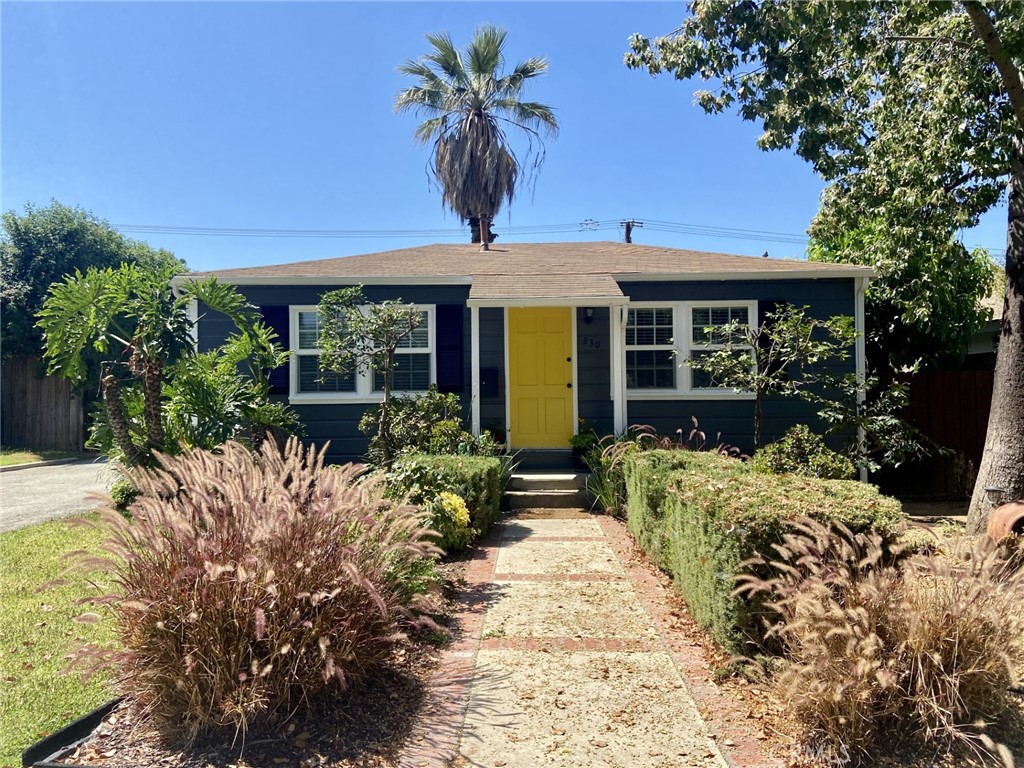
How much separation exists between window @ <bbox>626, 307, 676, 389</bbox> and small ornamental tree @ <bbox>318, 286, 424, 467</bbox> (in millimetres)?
3972

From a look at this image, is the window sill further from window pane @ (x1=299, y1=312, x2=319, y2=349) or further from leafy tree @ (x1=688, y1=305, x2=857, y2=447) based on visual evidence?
window pane @ (x1=299, y1=312, x2=319, y2=349)

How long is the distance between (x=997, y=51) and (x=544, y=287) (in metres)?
5.88

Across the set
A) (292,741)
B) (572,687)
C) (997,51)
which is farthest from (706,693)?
(997,51)

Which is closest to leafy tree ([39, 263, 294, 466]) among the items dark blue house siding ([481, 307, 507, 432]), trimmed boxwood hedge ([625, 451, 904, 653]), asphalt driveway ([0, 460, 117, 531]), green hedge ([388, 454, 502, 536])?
asphalt driveway ([0, 460, 117, 531])

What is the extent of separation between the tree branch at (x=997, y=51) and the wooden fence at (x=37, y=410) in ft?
68.0

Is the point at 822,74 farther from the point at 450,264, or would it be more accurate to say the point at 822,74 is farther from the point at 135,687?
the point at 135,687

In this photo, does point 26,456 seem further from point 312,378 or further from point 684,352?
point 684,352

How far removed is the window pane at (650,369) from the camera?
10.3 metres

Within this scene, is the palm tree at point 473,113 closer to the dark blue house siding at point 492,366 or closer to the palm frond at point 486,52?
the palm frond at point 486,52

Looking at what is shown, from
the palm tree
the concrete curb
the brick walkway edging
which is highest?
the palm tree

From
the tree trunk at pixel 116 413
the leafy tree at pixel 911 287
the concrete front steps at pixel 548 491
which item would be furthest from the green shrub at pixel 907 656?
the leafy tree at pixel 911 287

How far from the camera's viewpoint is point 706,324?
10.2m

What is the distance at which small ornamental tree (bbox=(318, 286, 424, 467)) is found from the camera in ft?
25.2

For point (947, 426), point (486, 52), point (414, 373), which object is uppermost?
point (486, 52)
